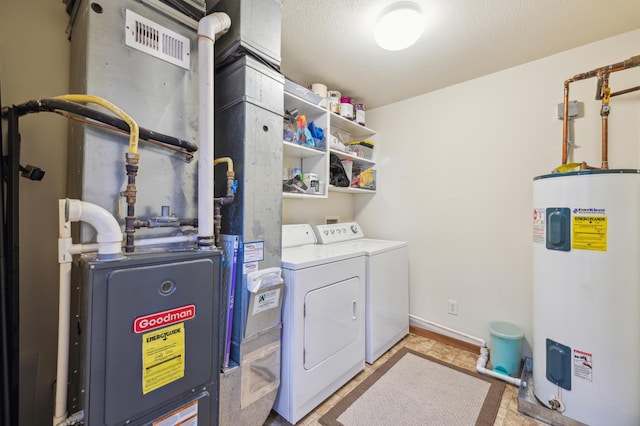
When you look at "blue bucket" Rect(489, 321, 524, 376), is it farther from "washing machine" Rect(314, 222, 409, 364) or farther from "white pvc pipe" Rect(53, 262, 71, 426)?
"white pvc pipe" Rect(53, 262, 71, 426)

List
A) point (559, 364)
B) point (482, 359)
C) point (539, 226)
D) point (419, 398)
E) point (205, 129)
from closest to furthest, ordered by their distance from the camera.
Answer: point (205, 129) → point (559, 364) → point (539, 226) → point (419, 398) → point (482, 359)

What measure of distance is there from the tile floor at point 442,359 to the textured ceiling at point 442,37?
2350 millimetres

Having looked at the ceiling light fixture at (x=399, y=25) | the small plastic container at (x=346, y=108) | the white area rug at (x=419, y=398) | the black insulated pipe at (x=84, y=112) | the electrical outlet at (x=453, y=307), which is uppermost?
the ceiling light fixture at (x=399, y=25)

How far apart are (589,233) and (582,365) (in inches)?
27.9

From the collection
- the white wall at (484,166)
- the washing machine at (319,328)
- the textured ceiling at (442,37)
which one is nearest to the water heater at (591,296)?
the white wall at (484,166)

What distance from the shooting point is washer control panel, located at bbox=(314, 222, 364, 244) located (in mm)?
2289

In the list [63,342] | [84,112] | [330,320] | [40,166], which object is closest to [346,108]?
[330,320]

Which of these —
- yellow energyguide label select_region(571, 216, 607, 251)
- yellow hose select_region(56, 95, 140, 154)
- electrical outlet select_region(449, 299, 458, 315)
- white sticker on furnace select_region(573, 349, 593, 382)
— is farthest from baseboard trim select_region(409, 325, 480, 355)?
yellow hose select_region(56, 95, 140, 154)

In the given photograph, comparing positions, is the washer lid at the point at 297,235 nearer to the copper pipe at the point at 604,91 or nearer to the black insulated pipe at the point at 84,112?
the black insulated pipe at the point at 84,112

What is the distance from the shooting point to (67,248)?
A: 0.83 meters

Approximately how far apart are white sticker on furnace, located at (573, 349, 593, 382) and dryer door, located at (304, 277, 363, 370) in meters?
1.20

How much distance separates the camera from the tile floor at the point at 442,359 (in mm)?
1489

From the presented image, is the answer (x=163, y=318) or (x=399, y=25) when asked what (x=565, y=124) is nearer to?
(x=399, y=25)

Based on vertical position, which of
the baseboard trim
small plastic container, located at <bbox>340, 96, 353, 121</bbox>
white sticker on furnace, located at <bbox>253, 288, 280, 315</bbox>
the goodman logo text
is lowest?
the baseboard trim
